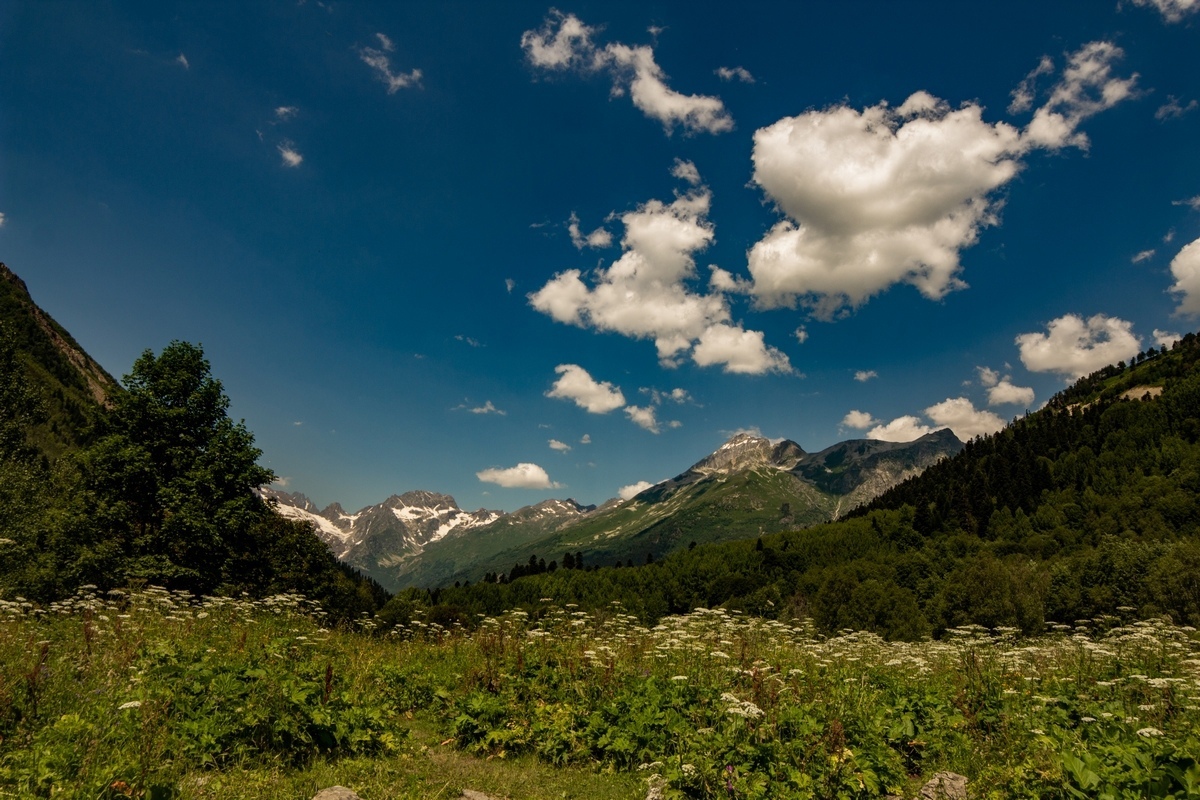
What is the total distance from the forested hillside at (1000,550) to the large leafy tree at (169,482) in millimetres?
45717

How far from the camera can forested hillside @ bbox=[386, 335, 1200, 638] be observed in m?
76.4

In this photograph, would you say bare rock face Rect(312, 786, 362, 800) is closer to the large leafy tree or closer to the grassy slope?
the large leafy tree

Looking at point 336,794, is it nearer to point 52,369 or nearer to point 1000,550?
point 1000,550

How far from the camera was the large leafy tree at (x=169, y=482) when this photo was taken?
83.1 ft

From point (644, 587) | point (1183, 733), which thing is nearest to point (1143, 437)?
point (644, 587)

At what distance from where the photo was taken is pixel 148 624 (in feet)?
36.7

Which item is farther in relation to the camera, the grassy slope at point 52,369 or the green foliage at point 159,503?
the grassy slope at point 52,369

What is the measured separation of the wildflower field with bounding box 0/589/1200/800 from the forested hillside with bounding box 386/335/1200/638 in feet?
208

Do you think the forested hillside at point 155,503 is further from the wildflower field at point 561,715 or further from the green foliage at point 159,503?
the wildflower field at point 561,715

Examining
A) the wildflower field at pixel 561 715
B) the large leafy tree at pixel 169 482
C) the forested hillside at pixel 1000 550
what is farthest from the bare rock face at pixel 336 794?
the forested hillside at pixel 1000 550

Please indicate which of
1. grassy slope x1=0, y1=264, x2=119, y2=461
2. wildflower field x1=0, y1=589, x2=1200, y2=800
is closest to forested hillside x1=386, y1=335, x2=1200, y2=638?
wildflower field x1=0, y1=589, x2=1200, y2=800

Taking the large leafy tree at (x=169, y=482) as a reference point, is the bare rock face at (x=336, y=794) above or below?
below

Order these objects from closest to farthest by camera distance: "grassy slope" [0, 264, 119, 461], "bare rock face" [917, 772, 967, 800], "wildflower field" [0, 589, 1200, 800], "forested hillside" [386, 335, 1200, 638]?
"wildflower field" [0, 589, 1200, 800]
"bare rock face" [917, 772, 967, 800]
"forested hillside" [386, 335, 1200, 638]
"grassy slope" [0, 264, 119, 461]

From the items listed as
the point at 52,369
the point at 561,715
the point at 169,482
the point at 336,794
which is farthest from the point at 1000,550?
the point at 52,369
